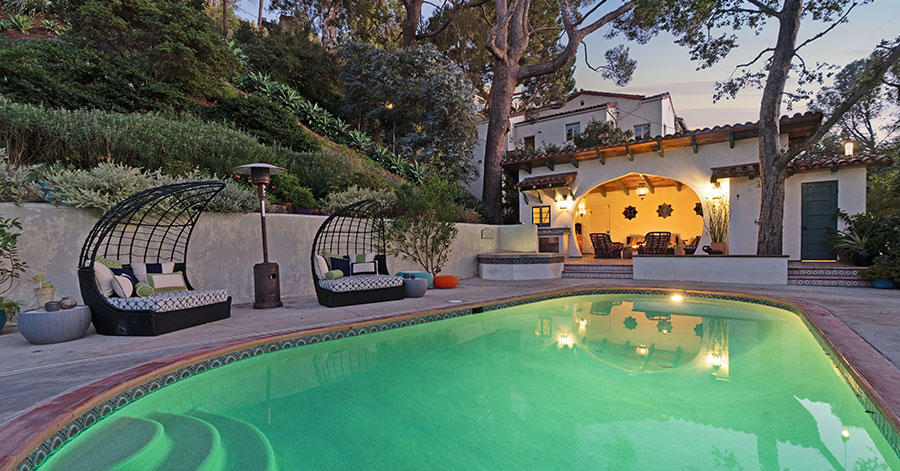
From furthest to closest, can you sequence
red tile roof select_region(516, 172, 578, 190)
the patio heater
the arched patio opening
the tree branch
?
the arched patio opening, red tile roof select_region(516, 172, 578, 190), the tree branch, the patio heater

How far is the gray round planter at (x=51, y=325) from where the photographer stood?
11.8 ft

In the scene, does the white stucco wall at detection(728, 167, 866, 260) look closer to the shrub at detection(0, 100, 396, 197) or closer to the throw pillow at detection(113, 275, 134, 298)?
the shrub at detection(0, 100, 396, 197)

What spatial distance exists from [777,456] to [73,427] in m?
4.02

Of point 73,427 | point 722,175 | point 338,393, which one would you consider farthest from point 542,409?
point 722,175

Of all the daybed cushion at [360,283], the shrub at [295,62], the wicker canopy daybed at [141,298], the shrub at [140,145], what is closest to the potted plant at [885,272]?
the daybed cushion at [360,283]

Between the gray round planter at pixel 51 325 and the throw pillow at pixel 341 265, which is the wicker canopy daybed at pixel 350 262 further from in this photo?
the gray round planter at pixel 51 325

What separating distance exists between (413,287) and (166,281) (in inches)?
134

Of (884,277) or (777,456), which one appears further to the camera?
(884,277)

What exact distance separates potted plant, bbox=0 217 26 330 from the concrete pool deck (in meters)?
0.26

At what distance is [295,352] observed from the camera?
157 inches

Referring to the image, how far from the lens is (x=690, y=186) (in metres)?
11.0

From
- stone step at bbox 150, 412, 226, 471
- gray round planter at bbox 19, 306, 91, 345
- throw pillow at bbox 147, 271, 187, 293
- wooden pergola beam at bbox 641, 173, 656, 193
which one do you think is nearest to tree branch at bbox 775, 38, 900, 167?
wooden pergola beam at bbox 641, 173, 656, 193

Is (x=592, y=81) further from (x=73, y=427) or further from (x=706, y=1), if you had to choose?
(x=73, y=427)

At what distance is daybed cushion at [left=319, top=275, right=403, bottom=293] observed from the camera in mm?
5664
